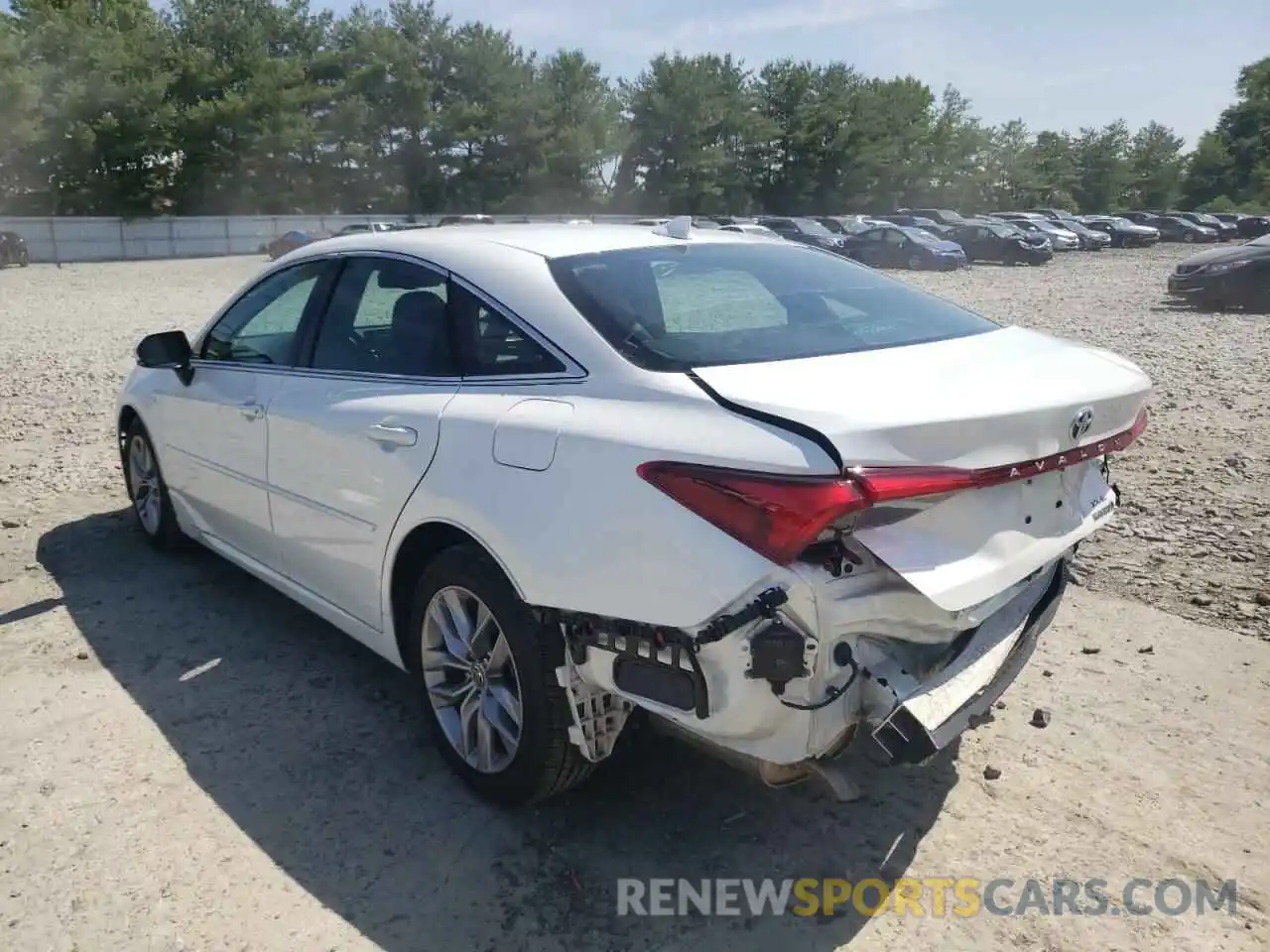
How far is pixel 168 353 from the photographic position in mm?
4523

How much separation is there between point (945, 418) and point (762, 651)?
2.25 feet

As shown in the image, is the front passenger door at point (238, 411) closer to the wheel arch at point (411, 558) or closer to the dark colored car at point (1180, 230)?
the wheel arch at point (411, 558)

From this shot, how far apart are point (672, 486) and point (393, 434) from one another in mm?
1184

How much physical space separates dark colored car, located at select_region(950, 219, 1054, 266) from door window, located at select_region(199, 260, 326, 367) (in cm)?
3316

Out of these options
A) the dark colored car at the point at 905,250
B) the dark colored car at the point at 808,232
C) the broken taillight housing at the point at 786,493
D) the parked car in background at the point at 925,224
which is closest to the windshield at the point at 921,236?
the dark colored car at the point at 905,250

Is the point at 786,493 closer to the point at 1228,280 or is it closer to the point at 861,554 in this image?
the point at 861,554

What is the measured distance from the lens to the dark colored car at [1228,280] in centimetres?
1733

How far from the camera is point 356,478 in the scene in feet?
10.9

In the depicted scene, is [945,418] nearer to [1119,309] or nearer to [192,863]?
[192,863]

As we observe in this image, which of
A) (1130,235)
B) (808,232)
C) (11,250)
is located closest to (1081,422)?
(808,232)

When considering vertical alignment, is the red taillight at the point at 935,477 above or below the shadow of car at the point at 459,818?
above

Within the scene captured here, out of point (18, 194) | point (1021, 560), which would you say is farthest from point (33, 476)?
point (18, 194)

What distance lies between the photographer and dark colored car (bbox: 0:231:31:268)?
1296 inches

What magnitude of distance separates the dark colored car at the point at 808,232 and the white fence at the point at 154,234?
7.84 m
